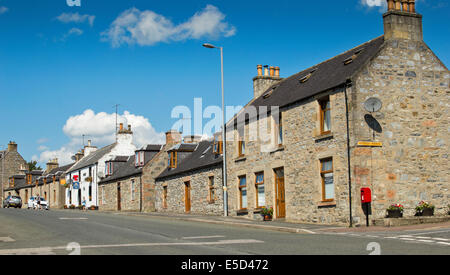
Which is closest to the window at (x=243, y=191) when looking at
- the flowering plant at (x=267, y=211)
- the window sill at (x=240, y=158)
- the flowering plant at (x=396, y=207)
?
the window sill at (x=240, y=158)

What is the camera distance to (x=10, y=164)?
88.8m

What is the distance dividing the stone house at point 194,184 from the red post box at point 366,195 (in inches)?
490

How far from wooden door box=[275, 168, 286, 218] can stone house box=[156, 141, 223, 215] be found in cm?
593

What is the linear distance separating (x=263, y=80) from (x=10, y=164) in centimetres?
6885

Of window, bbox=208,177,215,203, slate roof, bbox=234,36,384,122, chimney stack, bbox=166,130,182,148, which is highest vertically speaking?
slate roof, bbox=234,36,384,122

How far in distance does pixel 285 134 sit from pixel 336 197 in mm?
4762

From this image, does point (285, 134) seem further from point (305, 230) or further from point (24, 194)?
point (24, 194)

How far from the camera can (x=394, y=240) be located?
14.6 meters

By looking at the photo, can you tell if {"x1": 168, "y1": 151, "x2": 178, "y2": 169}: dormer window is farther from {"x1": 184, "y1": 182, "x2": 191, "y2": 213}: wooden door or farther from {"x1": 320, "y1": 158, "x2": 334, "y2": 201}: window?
{"x1": 320, "y1": 158, "x2": 334, "y2": 201}: window

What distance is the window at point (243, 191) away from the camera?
2900 cm

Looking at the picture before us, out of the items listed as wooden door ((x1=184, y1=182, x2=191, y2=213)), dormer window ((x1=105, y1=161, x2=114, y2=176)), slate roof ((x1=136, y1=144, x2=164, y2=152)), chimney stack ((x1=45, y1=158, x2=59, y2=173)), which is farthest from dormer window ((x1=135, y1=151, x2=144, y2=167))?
chimney stack ((x1=45, y1=158, x2=59, y2=173))

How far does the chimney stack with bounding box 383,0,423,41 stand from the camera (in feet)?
73.4
